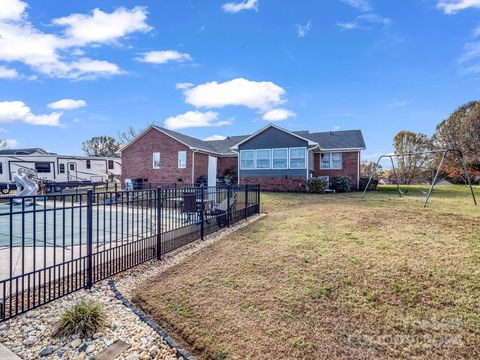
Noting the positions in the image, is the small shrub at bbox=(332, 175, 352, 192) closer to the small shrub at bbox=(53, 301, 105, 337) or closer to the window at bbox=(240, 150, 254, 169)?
the window at bbox=(240, 150, 254, 169)

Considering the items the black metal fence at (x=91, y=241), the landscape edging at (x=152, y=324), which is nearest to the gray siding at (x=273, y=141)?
the black metal fence at (x=91, y=241)

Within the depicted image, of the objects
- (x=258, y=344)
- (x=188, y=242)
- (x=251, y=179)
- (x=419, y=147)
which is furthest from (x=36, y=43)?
(x=419, y=147)

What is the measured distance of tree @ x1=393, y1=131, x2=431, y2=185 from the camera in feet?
98.8

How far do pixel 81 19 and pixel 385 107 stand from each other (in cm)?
1948

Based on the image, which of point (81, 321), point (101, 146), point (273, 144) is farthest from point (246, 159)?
point (101, 146)

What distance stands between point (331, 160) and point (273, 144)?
5345mm

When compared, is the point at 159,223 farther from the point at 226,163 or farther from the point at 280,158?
the point at 226,163

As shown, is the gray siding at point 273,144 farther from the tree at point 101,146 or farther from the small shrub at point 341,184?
the tree at point 101,146

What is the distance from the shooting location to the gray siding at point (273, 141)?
66.7 ft

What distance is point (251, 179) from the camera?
21672 millimetres

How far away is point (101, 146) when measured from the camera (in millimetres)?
52156

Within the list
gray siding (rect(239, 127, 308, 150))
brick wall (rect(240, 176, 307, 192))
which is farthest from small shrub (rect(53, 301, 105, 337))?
gray siding (rect(239, 127, 308, 150))

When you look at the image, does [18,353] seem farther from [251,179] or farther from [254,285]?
[251,179]

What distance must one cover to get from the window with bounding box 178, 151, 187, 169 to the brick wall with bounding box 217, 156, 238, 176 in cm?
390
